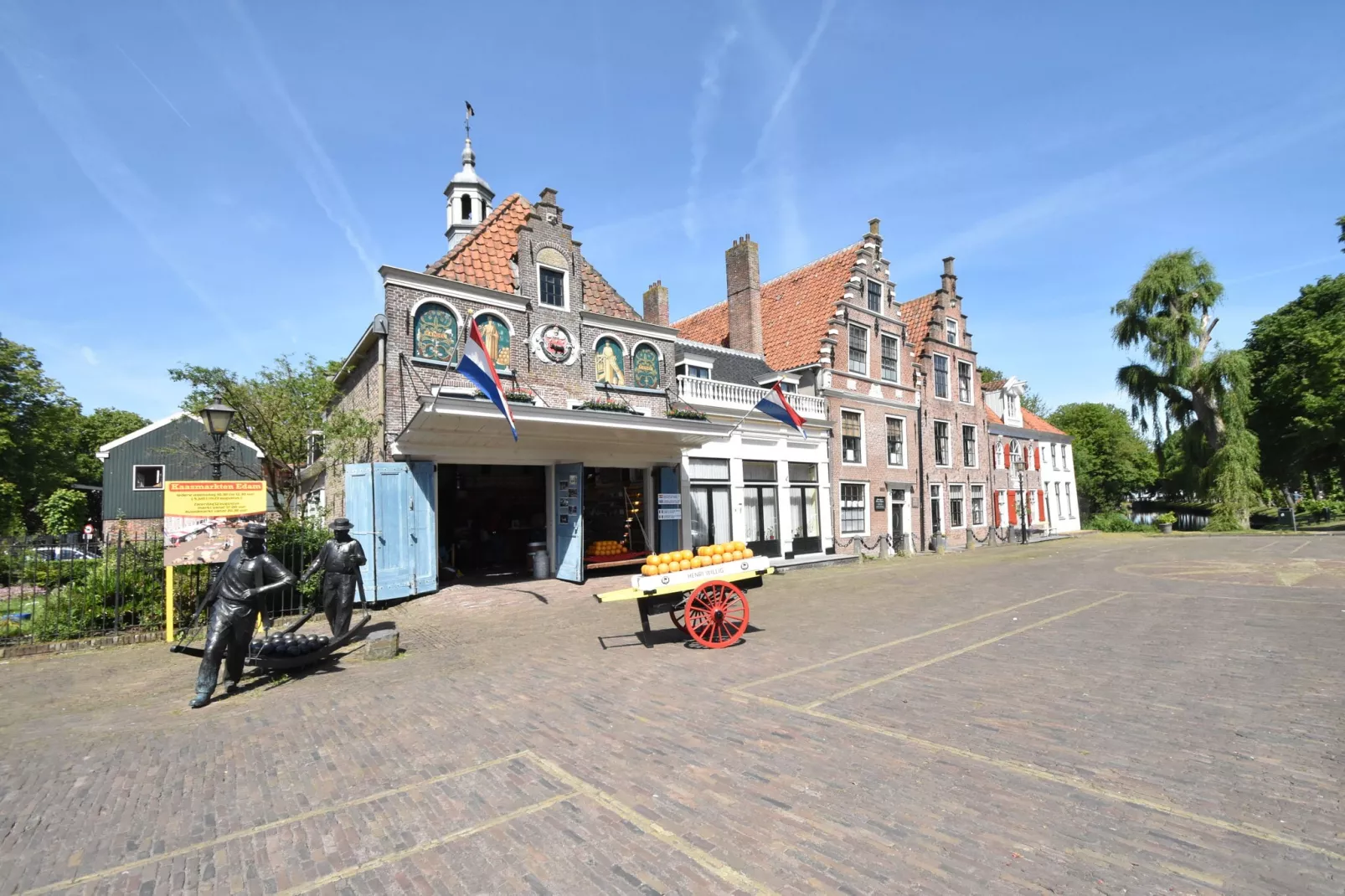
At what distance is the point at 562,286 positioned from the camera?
663 inches

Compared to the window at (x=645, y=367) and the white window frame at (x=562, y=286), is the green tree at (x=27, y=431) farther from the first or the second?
the window at (x=645, y=367)

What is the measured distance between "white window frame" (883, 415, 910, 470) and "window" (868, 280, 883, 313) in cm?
462

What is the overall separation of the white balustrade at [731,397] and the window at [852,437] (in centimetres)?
165

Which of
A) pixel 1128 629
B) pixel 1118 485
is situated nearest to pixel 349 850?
pixel 1128 629

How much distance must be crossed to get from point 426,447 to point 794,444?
12868 mm

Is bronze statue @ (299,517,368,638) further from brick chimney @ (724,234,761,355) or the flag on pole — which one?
brick chimney @ (724,234,761,355)

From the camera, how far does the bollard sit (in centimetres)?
916

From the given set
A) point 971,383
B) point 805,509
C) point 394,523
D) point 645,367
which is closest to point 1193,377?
point 971,383

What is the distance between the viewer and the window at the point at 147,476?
3142 cm

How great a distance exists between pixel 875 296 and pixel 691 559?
20.7 meters

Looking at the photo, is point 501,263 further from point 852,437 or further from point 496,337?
point 852,437

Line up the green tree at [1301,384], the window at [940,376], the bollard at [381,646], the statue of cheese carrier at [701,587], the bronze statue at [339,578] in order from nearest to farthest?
1. the statue of cheese carrier at [701,587]
2. the bollard at [381,646]
3. the bronze statue at [339,578]
4. the window at [940,376]
5. the green tree at [1301,384]

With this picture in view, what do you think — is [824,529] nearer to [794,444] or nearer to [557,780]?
[794,444]

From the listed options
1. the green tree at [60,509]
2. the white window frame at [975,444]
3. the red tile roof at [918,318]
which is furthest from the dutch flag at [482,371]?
the green tree at [60,509]
